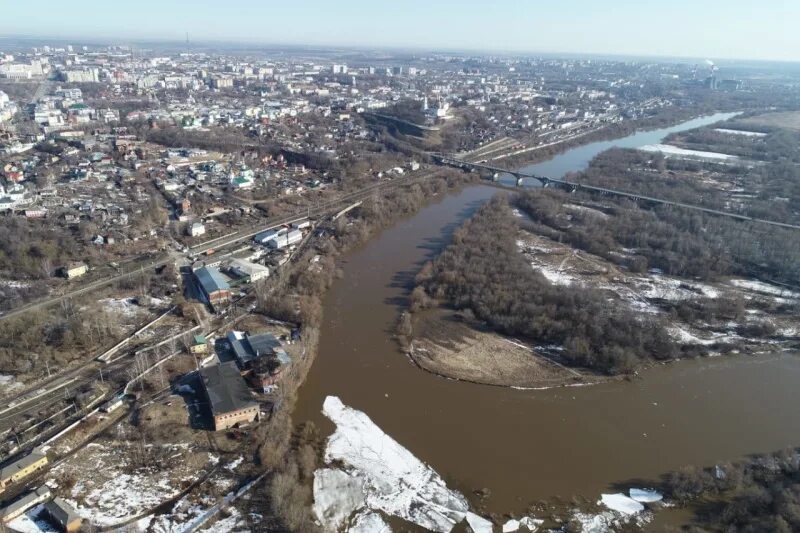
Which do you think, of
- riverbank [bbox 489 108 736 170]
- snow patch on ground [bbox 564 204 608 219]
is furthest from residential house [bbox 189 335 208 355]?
riverbank [bbox 489 108 736 170]

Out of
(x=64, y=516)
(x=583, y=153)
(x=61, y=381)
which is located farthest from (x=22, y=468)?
(x=583, y=153)

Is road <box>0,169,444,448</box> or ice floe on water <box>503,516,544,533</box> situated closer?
ice floe on water <box>503,516,544,533</box>

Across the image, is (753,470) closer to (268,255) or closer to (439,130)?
(268,255)

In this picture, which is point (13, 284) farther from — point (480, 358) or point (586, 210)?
point (586, 210)

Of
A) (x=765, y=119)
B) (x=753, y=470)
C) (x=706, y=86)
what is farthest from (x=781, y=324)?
(x=706, y=86)

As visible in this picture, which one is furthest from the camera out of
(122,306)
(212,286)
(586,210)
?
(586,210)

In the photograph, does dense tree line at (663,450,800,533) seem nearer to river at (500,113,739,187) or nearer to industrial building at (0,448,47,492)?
industrial building at (0,448,47,492)
